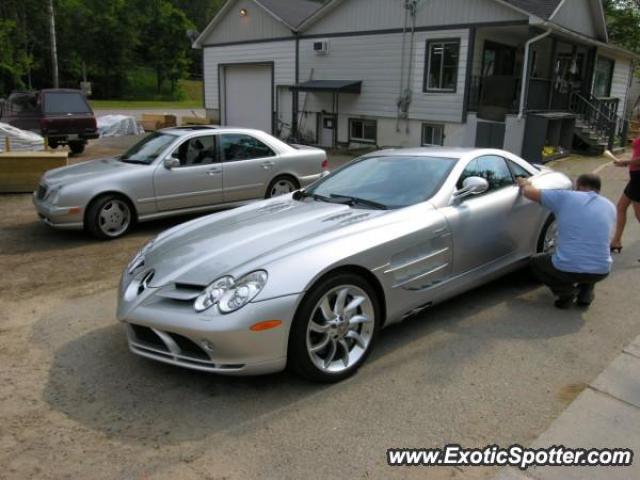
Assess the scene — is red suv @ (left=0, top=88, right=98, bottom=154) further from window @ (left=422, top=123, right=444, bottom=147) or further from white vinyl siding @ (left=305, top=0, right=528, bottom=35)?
window @ (left=422, top=123, right=444, bottom=147)

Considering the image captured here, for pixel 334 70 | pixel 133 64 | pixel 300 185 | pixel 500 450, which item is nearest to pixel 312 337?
pixel 500 450

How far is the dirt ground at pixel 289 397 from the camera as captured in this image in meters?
2.88

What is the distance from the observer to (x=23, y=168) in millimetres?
10453

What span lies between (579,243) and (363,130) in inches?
598

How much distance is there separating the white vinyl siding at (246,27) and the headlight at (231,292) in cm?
1898

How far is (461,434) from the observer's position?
3080 millimetres

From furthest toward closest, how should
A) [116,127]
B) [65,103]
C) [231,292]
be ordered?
[116,127], [65,103], [231,292]

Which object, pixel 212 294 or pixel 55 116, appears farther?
pixel 55 116

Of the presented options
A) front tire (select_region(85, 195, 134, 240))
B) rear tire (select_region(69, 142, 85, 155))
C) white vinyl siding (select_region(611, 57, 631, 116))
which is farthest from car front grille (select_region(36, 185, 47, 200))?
white vinyl siding (select_region(611, 57, 631, 116))

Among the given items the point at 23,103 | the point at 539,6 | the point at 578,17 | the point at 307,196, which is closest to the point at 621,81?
the point at 578,17

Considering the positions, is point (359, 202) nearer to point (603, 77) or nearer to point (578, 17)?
point (578, 17)

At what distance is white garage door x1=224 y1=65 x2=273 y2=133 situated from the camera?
882 inches

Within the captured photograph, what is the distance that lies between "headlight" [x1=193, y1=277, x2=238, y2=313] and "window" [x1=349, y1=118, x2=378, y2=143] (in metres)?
16.0

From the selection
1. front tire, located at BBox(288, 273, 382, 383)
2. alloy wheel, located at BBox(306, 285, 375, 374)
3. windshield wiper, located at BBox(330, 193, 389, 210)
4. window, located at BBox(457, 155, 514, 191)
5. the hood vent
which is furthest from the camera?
window, located at BBox(457, 155, 514, 191)
